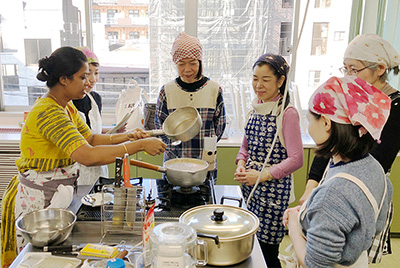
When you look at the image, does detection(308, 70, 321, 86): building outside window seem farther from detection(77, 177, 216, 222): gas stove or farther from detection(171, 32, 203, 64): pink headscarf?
detection(77, 177, 216, 222): gas stove

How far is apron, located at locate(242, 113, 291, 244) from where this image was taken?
1677 mm

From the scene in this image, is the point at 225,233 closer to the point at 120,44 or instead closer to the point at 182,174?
the point at 182,174

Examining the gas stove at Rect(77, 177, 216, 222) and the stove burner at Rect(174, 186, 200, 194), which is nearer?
the gas stove at Rect(77, 177, 216, 222)

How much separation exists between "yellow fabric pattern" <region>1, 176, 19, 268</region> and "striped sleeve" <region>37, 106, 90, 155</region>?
379 mm

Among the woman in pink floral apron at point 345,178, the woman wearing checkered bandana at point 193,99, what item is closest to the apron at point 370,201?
the woman in pink floral apron at point 345,178

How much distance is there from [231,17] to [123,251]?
96.3 inches

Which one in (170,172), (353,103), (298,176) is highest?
(353,103)

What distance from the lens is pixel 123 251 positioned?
3.33 feet

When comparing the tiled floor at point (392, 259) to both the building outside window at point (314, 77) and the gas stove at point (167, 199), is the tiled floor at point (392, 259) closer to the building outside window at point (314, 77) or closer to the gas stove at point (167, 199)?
the gas stove at point (167, 199)

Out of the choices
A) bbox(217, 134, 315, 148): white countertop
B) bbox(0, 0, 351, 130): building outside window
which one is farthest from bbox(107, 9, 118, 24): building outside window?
bbox(217, 134, 315, 148): white countertop

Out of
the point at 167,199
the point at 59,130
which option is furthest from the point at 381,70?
the point at 59,130

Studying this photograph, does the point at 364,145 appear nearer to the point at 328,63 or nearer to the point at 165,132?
the point at 165,132

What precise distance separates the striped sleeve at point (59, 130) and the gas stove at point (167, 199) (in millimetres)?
243

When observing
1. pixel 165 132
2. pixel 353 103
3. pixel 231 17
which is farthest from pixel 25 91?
pixel 353 103
